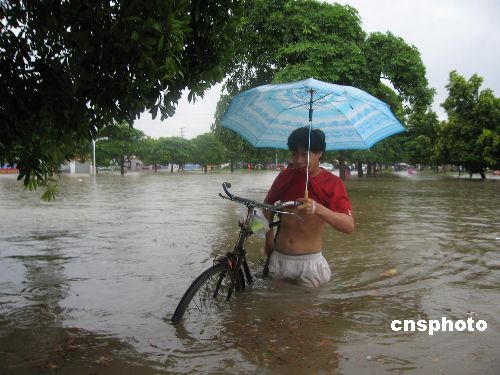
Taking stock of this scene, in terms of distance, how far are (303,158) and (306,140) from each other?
167 mm

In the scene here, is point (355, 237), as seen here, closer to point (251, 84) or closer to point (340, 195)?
point (340, 195)

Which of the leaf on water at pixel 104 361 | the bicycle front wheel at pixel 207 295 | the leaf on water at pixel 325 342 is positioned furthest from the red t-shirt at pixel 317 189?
the leaf on water at pixel 104 361

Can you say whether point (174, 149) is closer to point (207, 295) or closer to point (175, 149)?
point (175, 149)

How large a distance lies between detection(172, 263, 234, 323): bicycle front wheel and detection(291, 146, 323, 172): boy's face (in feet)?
3.75

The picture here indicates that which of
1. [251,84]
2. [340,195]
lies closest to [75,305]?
[340,195]

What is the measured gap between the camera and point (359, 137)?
5062mm

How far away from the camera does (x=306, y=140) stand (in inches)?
171

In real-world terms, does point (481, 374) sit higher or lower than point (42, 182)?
lower

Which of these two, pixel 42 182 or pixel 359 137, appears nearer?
pixel 42 182

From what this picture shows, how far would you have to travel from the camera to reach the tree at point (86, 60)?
3.01 m

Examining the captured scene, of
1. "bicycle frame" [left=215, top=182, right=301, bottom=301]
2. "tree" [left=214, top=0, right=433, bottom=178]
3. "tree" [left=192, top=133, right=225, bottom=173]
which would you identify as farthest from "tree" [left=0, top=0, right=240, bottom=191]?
"tree" [left=192, top=133, right=225, bottom=173]

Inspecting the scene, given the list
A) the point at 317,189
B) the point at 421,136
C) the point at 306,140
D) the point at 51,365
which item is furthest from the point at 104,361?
the point at 421,136

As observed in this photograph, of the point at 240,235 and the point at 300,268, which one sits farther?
the point at 300,268

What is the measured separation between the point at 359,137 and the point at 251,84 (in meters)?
16.5
